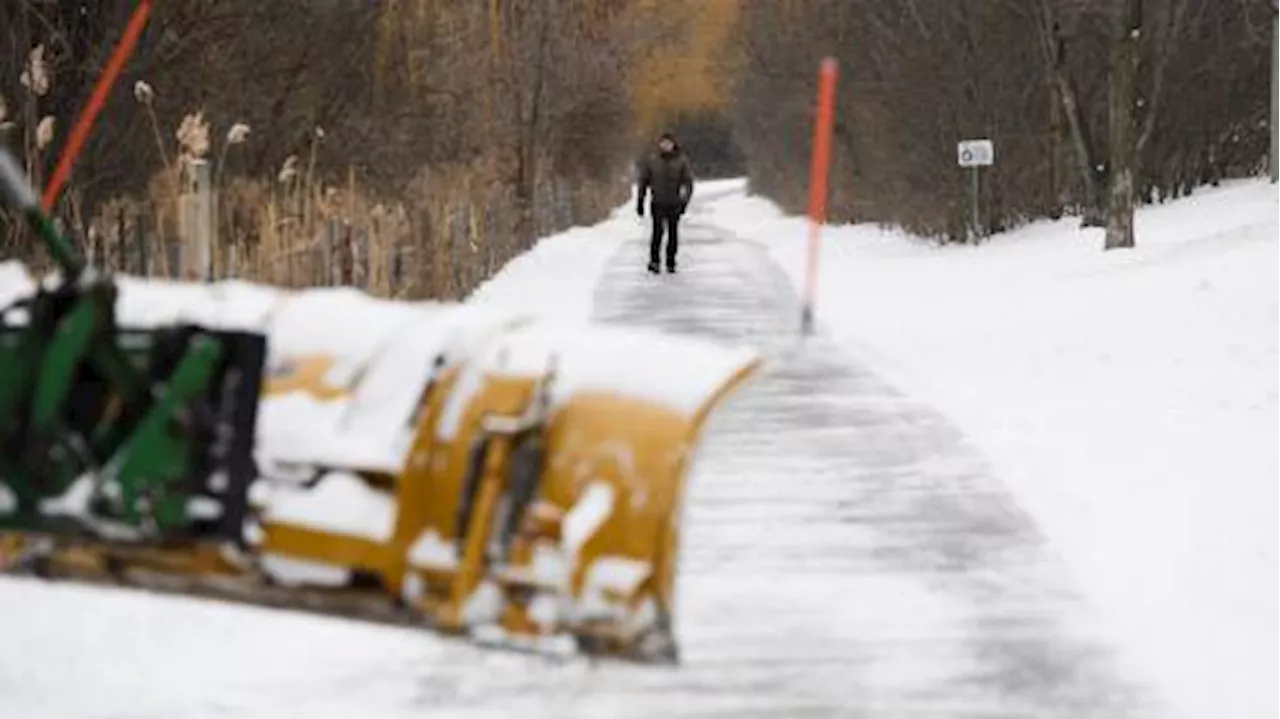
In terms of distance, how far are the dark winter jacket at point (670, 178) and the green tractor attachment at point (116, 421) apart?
2063cm

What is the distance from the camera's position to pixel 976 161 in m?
25.6

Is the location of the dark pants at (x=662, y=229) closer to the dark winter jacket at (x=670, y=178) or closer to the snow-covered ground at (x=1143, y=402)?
the dark winter jacket at (x=670, y=178)

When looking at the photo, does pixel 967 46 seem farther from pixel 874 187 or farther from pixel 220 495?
pixel 220 495

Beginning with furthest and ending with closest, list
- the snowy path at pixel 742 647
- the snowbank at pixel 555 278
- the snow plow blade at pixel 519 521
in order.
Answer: the snowbank at pixel 555 278 → the snowy path at pixel 742 647 → the snow plow blade at pixel 519 521

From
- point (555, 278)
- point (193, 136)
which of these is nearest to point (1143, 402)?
point (193, 136)

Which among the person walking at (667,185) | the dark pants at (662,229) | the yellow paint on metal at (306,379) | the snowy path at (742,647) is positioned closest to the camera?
the yellow paint on metal at (306,379)

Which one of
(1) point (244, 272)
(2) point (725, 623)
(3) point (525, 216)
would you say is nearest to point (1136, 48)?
(3) point (525, 216)

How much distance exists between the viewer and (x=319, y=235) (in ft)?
38.0

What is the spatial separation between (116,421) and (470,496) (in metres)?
0.65

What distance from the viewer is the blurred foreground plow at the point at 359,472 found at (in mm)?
3020

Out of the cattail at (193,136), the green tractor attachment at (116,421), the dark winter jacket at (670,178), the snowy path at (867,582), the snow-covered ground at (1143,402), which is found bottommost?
the snowy path at (867,582)

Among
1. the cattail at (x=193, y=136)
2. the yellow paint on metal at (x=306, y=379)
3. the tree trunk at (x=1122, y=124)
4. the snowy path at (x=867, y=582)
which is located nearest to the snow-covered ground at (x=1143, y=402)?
the snowy path at (x=867, y=582)

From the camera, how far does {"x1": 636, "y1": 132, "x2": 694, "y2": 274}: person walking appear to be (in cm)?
2375

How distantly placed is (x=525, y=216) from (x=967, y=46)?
8.79 meters
